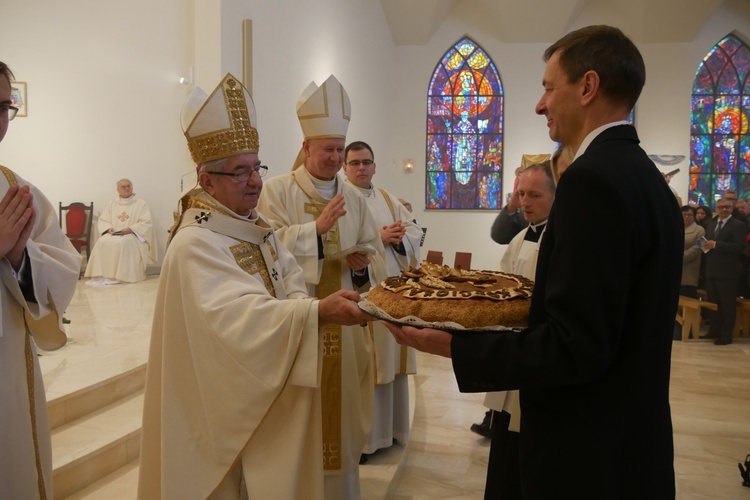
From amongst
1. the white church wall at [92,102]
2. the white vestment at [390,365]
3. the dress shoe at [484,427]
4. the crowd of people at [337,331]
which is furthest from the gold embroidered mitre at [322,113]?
the white church wall at [92,102]

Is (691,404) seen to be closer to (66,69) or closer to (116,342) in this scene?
(116,342)

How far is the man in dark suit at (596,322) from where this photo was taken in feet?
4.62

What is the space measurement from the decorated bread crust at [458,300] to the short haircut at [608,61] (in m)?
0.58

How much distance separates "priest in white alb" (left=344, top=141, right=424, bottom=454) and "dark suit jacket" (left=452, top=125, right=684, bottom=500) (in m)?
2.39

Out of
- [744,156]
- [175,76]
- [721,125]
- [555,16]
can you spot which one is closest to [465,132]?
[555,16]

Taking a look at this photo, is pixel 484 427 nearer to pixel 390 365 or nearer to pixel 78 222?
pixel 390 365

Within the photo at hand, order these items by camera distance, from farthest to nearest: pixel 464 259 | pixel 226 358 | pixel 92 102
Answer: pixel 464 259, pixel 92 102, pixel 226 358

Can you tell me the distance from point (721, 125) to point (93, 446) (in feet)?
50.7

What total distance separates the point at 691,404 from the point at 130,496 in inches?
197

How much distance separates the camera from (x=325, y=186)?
3594mm

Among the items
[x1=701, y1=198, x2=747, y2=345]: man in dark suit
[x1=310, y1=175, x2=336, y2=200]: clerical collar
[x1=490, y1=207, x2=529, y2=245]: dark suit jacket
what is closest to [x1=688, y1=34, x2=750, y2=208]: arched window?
[x1=701, y1=198, x2=747, y2=345]: man in dark suit

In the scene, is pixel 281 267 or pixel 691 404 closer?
pixel 281 267

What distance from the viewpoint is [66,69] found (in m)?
10.6

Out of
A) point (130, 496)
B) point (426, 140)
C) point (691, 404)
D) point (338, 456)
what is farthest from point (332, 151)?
point (426, 140)
